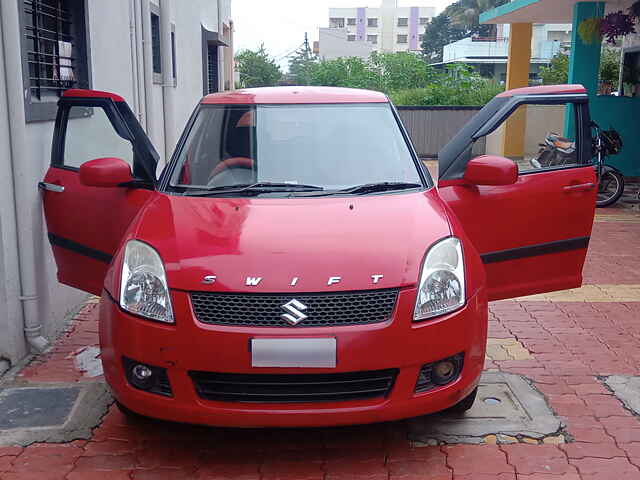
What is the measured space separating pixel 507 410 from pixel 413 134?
Result: 1679 cm

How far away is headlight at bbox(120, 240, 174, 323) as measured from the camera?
10.9 feet

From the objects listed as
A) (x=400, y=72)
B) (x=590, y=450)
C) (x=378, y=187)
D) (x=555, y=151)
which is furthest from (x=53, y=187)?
(x=400, y=72)

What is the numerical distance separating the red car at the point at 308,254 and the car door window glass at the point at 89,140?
1.23 meters

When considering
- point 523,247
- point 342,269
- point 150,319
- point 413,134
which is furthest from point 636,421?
point 413,134

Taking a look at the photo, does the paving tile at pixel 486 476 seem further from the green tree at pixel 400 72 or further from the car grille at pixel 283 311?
the green tree at pixel 400 72

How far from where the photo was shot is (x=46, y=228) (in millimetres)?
5254

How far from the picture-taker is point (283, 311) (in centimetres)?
320

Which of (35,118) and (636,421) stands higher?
(35,118)

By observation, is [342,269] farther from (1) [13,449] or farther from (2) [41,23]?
(2) [41,23]

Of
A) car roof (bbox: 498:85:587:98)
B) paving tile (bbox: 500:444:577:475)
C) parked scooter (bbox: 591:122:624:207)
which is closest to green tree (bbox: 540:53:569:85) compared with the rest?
parked scooter (bbox: 591:122:624:207)

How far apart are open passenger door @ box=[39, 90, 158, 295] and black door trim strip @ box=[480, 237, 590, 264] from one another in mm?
2082

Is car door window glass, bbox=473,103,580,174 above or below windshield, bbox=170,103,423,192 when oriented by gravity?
below

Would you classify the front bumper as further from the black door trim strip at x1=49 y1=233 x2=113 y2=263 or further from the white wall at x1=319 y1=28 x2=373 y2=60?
the white wall at x1=319 y1=28 x2=373 y2=60

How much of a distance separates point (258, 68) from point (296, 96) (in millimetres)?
60153
